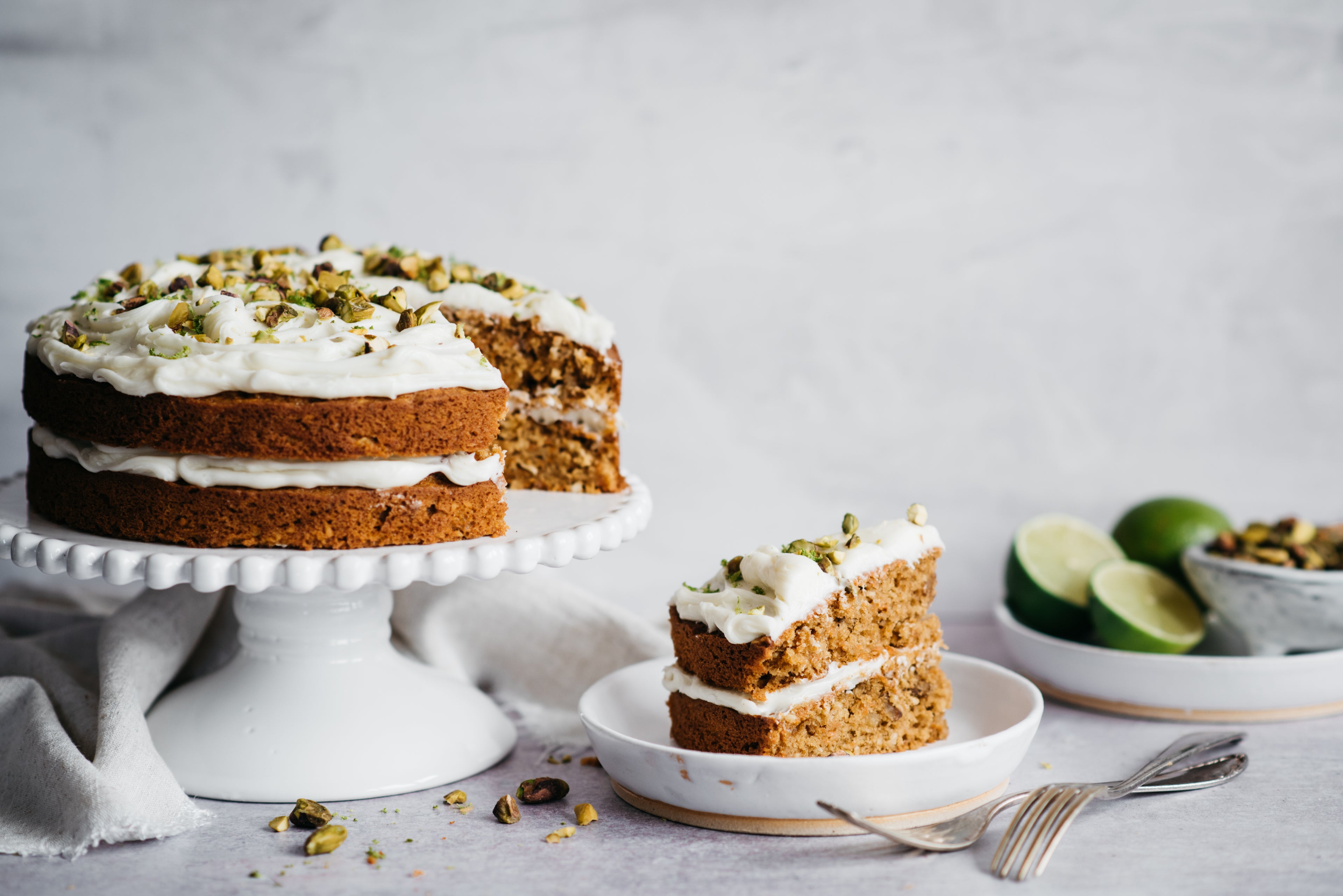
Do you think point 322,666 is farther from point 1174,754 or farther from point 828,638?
point 1174,754

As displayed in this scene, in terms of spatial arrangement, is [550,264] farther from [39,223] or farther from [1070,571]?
[1070,571]

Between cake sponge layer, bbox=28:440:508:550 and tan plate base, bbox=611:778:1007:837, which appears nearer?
tan plate base, bbox=611:778:1007:837

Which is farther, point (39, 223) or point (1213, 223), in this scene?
point (1213, 223)

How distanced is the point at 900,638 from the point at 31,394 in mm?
2027

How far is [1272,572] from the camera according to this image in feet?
10.0

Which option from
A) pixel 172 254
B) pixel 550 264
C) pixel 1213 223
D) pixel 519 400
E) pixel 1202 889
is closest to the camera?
pixel 1202 889

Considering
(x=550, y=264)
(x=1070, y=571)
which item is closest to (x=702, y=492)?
(x=550, y=264)

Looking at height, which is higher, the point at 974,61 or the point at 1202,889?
the point at 974,61

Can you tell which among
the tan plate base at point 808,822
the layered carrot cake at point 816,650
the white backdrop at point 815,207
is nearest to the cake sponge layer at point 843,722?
the layered carrot cake at point 816,650

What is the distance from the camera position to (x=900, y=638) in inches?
97.2

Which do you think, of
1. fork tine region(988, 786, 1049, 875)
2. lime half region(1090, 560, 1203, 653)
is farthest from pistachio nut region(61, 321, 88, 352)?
lime half region(1090, 560, 1203, 653)

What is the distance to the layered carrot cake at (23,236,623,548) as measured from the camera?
2309mm

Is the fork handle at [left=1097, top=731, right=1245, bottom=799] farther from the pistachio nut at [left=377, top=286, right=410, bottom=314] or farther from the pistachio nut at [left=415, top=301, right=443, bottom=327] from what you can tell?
the pistachio nut at [left=377, top=286, right=410, bottom=314]

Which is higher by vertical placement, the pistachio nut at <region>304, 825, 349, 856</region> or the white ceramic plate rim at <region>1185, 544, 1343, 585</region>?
the white ceramic plate rim at <region>1185, 544, 1343, 585</region>
